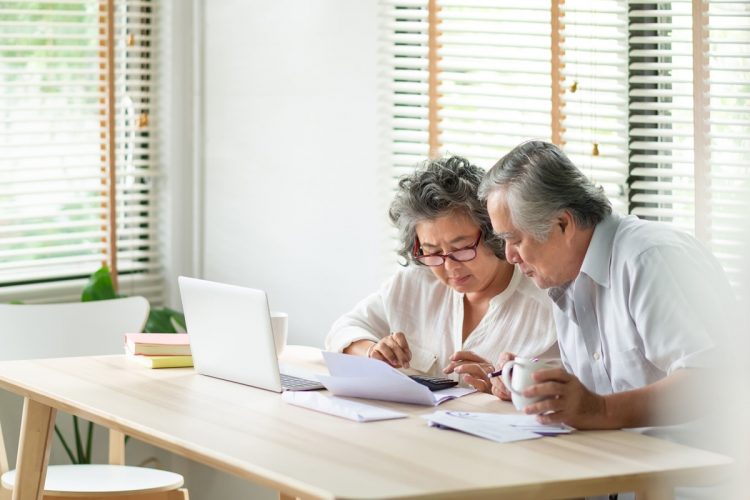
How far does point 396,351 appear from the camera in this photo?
267cm

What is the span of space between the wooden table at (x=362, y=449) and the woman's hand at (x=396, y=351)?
0.32m

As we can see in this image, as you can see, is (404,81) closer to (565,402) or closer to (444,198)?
(444,198)

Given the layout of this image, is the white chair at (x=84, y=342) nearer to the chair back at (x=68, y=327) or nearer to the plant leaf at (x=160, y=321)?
the chair back at (x=68, y=327)

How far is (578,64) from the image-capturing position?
9.95 feet

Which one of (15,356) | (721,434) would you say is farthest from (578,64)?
(15,356)

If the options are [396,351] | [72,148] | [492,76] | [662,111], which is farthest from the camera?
[72,148]

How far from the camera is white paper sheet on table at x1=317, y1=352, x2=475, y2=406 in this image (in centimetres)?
225

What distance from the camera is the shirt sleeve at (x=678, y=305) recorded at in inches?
81.7

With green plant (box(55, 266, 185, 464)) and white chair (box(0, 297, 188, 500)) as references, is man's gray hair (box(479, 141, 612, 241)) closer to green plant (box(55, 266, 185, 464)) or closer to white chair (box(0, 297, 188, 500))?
white chair (box(0, 297, 188, 500))

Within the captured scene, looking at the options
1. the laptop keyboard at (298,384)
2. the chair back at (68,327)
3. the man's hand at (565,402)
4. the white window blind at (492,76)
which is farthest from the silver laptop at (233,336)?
the white window blind at (492,76)

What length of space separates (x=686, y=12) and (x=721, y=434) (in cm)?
121

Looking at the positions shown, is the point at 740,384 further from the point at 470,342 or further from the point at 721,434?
the point at 470,342

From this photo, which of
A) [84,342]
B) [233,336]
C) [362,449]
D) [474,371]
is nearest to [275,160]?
[84,342]

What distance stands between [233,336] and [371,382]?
0.37 metres
